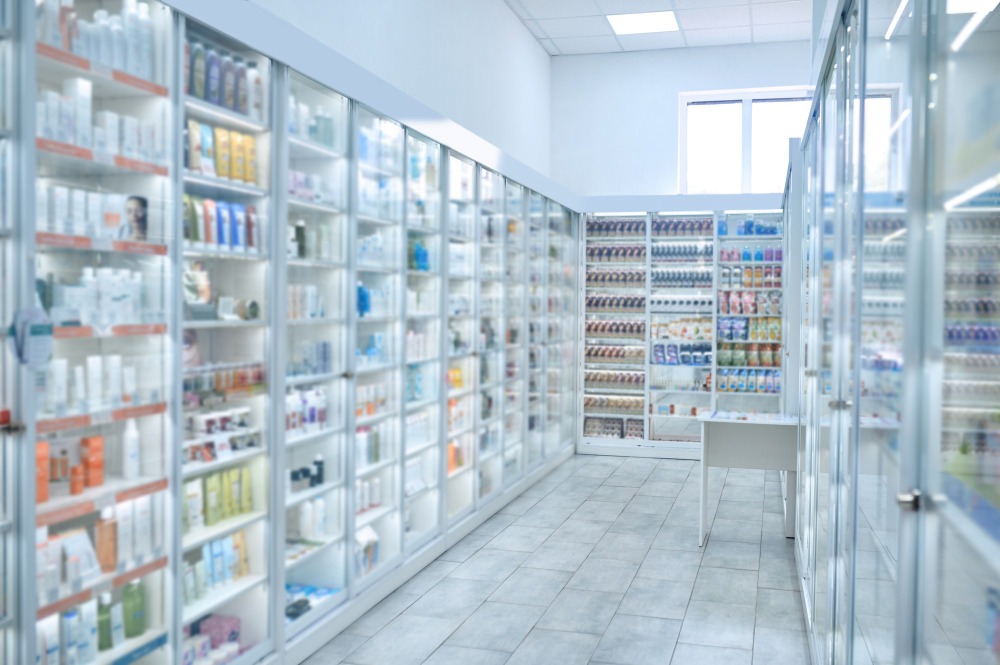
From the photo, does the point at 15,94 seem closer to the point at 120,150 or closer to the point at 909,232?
the point at 120,150

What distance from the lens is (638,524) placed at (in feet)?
24.0

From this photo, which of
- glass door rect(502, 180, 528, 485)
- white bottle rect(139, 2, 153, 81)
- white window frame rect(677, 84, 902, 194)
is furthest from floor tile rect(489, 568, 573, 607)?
white window frame rect(677, 84, 902, 194)

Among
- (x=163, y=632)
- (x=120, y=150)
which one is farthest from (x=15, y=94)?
→ (x=163, y=632)

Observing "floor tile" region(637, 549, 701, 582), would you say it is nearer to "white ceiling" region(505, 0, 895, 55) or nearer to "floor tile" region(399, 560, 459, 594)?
"floor tile" region(399, 560, 459, 594)

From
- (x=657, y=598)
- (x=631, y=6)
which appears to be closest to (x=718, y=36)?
(x=631, y=6)

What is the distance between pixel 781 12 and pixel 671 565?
21.0ft

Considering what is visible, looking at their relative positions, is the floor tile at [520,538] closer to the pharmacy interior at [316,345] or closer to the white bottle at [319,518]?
the pharmacy interior at [316,345]

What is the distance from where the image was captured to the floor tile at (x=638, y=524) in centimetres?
707

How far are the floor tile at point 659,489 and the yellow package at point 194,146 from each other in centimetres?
593

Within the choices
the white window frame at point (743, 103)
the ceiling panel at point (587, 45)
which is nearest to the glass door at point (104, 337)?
the ceiling panel at point (587, 45)

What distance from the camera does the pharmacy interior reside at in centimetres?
142

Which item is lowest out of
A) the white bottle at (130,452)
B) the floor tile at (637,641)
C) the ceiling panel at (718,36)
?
the floor tile at (637,641)

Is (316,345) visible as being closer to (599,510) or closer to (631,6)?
(599,510)

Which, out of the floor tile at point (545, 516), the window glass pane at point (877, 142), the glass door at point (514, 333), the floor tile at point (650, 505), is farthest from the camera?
the glass door at point (514, 333)
